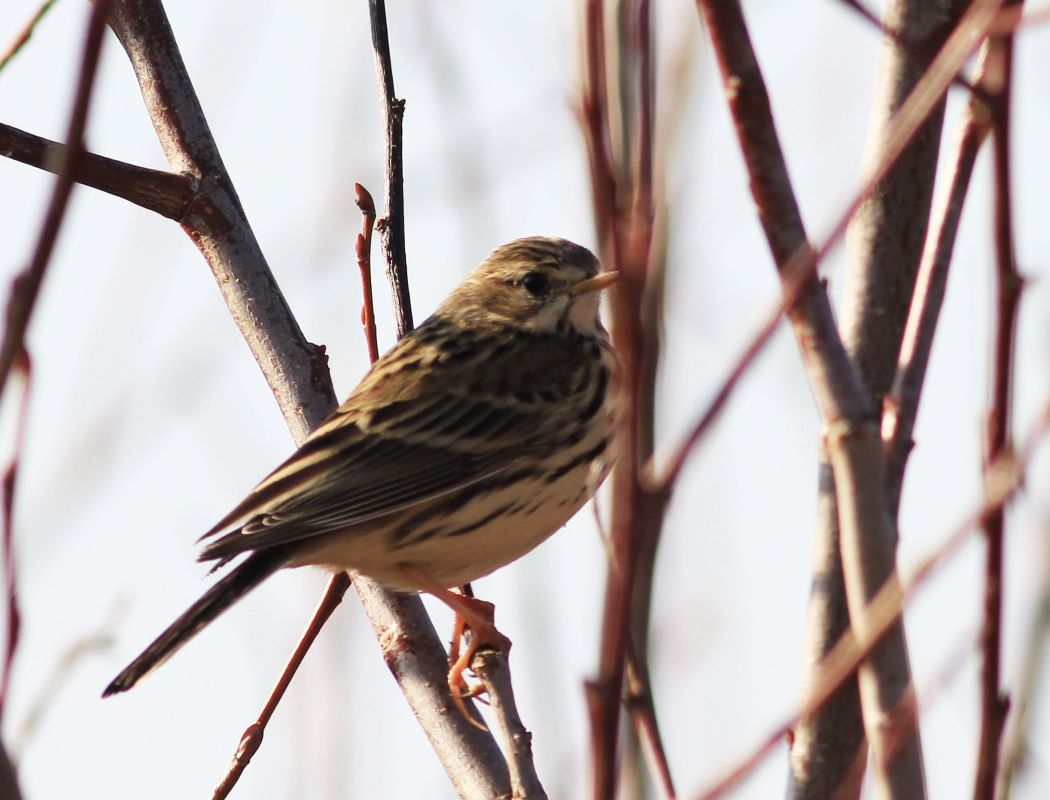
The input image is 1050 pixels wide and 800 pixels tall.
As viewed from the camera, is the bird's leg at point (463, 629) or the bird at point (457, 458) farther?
the bird at point (457, 458)

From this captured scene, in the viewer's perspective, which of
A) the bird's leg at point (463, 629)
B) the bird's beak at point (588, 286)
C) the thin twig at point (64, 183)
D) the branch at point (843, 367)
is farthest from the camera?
the bird's beak at point (588, 286)

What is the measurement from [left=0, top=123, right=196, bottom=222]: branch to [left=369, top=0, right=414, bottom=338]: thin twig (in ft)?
2.71

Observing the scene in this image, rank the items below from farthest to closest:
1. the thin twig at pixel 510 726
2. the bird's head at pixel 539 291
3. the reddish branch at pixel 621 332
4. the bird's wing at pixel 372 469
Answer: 1. the bird's head at pixel 539 291
2. the bird's wing at pixel 372 469
3. the thin twig at pixel 510 726
4. the reddish branch at pixel 621 332

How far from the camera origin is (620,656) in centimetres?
175

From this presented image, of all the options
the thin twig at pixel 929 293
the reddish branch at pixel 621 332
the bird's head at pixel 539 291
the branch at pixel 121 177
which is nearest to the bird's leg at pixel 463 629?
the branch at pixel 121 177

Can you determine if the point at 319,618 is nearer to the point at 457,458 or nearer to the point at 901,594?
the point at 457,458

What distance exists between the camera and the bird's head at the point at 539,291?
773 centimetres

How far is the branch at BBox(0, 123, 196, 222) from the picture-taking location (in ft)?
17.7

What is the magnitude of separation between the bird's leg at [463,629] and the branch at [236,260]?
8cm

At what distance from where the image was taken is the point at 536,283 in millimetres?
7859

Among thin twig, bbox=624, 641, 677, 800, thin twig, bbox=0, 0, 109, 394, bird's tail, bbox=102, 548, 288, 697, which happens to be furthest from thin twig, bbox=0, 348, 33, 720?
bird's tail, bbox=102, 548, 288, 697

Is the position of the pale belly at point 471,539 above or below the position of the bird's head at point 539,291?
below

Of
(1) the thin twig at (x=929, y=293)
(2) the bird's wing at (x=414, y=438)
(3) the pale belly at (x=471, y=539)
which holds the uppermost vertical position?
(2) the bird's wing at (x=414, y=438)

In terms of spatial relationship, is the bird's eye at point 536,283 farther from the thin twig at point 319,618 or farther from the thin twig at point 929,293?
the thin twig at point 929,293
